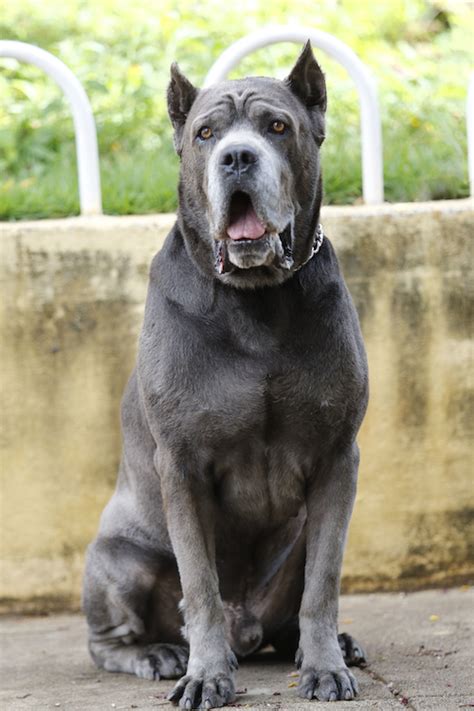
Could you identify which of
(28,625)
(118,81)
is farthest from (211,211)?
(118,81)

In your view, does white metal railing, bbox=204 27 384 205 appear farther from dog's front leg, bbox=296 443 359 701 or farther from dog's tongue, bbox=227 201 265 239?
dog's front leg, bbox=296 443 359 701

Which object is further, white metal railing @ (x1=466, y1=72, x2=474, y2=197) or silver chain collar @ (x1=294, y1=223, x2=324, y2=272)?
white metal railing @ (x1=466, y1=72, x2=474, y2=197)

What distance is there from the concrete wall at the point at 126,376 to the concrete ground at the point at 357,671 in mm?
215

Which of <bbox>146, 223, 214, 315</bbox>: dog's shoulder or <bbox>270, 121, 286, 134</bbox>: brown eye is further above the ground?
<bbox>270, 121, 286, 134</bbox>: brown eye

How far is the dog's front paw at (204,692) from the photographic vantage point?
11.1ft

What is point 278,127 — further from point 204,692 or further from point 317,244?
point 204,692

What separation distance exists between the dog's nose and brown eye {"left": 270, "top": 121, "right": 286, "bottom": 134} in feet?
0.72

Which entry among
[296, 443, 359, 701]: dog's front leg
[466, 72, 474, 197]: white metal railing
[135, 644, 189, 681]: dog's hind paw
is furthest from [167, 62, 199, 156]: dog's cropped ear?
[466, 72, 474, 197]: white metal railing

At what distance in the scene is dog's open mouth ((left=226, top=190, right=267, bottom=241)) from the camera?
3393 millimetres

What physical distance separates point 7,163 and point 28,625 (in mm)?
2935

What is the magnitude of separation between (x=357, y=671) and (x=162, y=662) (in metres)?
0.66

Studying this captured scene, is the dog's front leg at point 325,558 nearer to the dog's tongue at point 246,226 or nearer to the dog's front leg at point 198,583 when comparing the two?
the dog's front leg at point 198,583

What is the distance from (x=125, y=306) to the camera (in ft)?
16.2

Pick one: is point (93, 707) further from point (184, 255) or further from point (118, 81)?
Answer: point (118, 81)
